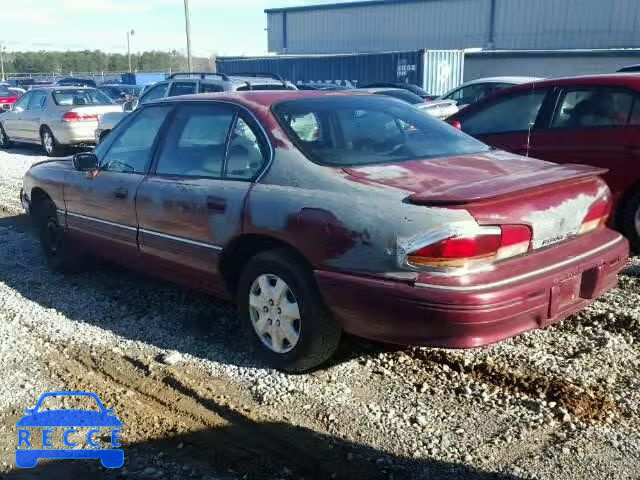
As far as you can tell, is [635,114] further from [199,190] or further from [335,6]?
[335,6]

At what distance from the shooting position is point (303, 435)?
3289mm

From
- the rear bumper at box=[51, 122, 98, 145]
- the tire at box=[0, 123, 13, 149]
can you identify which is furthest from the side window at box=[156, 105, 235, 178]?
the tire at box=[0, 123, 13, 149]

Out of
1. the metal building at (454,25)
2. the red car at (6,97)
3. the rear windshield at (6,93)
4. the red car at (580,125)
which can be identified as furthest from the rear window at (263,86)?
the metal building at (454,25)

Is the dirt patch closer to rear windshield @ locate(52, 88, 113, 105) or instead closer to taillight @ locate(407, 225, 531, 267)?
taillight @ locate(407, 225, 531, 267)

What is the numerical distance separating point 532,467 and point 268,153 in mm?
2157

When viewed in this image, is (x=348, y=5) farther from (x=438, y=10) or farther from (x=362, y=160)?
(x=362, y=160)

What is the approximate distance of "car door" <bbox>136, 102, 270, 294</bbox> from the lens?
408cm

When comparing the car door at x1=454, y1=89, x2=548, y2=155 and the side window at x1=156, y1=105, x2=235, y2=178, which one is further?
the car door at x1=454, y1=89, x2=548, y2=155

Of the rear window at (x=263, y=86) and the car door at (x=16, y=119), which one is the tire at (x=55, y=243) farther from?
the car door at (x=16, y=119)

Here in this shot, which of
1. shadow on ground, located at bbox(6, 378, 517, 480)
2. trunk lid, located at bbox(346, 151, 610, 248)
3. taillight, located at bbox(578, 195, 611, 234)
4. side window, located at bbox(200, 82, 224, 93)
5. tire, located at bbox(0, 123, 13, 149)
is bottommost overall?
tire, located at bbox(0, 123, 13, 149)

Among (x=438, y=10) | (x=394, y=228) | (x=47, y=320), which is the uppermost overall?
(x=438, y=10)

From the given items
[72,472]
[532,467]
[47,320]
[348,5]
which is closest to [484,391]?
[532,467]

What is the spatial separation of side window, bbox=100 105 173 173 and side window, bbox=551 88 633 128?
11.6 feet

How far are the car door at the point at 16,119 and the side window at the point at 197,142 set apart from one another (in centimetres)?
1253
